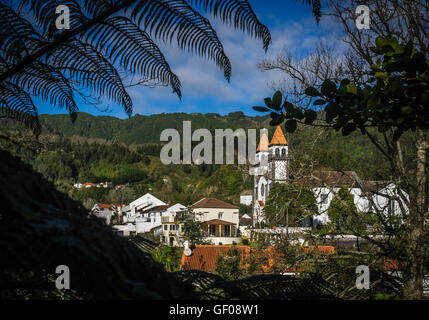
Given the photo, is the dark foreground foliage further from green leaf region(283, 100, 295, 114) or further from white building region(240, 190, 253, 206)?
white building region(240, 190, 253, 206)

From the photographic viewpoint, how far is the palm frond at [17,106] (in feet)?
5.59

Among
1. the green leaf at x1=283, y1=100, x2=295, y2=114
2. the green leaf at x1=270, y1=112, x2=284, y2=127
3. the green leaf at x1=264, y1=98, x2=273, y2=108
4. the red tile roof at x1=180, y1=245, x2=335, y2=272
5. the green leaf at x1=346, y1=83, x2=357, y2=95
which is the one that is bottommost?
the red tile roof at x1=180, y1=245, x2=335, y2=272

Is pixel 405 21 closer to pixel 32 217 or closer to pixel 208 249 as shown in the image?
pixel 32 217

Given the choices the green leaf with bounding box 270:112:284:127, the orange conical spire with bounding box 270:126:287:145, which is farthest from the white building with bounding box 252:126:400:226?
the orange conical spire with bounding box 270:126:287:145

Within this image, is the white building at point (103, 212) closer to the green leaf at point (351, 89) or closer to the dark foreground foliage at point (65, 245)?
the dark foreground foliage at point (65, 245)

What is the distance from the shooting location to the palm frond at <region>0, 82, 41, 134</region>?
1.70m

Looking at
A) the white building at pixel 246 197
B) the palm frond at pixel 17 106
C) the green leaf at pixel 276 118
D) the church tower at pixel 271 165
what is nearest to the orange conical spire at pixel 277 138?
the church tower at pixel 271 165

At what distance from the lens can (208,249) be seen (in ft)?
57.2

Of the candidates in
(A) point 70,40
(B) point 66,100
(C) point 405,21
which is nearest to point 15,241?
(A) point 70,40

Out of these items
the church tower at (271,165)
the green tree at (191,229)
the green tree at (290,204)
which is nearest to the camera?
the green tree at (290,204)

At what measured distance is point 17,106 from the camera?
1828mm

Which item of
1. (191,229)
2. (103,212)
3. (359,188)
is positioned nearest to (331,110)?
(103,212)
